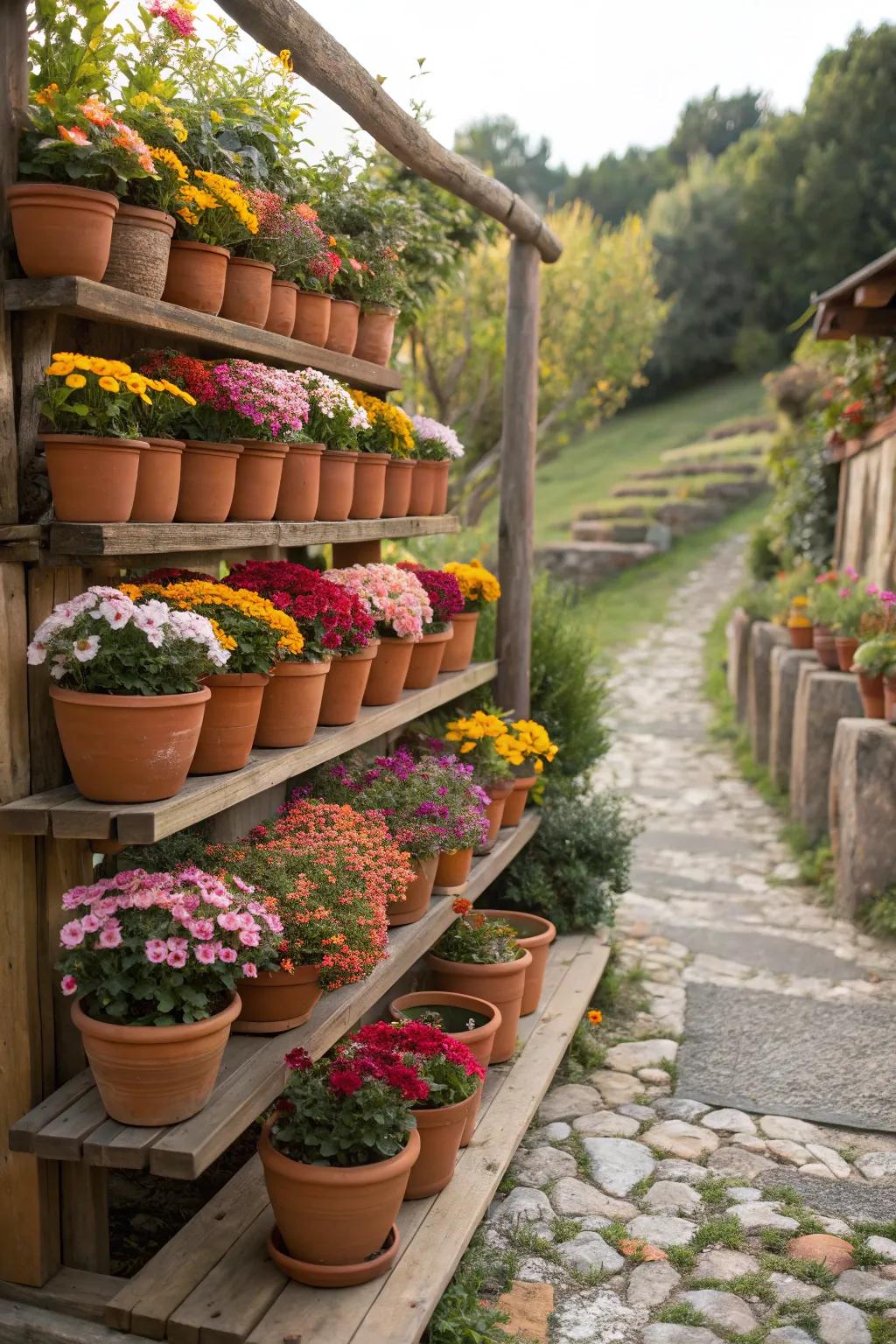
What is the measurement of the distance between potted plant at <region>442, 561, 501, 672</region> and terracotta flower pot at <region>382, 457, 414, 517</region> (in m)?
0.53

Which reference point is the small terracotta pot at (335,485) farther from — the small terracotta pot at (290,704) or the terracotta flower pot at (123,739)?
the terracotta flower pot at (123,739)

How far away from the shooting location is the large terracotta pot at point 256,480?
311 cm

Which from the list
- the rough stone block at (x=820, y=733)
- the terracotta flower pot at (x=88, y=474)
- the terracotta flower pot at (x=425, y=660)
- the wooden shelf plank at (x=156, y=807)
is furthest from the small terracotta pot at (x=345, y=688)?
the rough stone block at (x=820, y=733)

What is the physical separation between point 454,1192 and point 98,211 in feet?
8.49

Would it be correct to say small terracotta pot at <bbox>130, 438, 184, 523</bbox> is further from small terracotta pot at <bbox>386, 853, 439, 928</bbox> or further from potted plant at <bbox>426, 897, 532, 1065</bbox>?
potted plant at <bbox>426, 897, 532, 1065</bbox>

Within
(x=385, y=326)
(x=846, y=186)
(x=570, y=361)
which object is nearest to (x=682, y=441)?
(x=846, y=186)

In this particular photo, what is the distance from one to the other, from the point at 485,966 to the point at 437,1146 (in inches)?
37.7

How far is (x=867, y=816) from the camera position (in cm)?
576

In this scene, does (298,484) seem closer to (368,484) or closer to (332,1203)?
(368,484)

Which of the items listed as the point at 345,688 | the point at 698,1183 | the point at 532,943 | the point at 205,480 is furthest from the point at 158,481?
the point at 698,1183

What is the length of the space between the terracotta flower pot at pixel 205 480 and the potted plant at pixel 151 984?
0.93m

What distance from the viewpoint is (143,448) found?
257 centimetres

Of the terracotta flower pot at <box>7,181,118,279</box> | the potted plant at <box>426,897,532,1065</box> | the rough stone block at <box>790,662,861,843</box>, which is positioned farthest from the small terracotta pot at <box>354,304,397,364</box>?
the rough stone block at <box>790,662,861,843</box>

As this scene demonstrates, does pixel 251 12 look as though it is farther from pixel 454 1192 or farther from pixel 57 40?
pixel 454 1192
